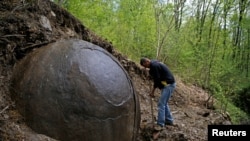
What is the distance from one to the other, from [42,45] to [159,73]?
258cm

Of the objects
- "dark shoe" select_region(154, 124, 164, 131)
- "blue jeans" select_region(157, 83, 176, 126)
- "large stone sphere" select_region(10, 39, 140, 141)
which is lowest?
"dark shoe" select_region(154, 124, 164, 131)

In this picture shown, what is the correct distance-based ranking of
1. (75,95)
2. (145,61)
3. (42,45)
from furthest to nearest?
(145,61)
(42,45)
(75,95)

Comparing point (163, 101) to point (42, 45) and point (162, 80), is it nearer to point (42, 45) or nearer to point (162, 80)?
point (162, 80)

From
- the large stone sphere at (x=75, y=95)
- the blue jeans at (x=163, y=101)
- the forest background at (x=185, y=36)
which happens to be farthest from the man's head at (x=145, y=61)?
the forest background at (x=185, y=36)

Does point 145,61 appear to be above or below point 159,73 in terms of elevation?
above

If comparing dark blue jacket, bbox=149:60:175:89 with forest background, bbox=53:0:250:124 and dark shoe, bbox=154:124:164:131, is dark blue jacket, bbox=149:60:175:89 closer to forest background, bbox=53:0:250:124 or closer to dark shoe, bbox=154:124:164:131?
dark shoe, bbox=154:124:164:131

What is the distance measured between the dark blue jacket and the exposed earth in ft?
3.14

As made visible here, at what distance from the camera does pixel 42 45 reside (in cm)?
540

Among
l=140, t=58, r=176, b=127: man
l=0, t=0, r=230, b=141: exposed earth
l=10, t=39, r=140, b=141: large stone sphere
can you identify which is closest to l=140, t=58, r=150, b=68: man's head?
l=140, t=58, r=176, b=127: man

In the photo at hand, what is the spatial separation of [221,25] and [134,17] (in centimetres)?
548

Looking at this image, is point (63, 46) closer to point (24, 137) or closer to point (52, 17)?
point (24, 137)

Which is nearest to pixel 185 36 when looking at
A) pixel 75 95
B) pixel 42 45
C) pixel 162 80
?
pixel 162 80

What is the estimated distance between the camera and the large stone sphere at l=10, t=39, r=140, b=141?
4352mm

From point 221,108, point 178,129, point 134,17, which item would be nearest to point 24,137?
point 178,129
